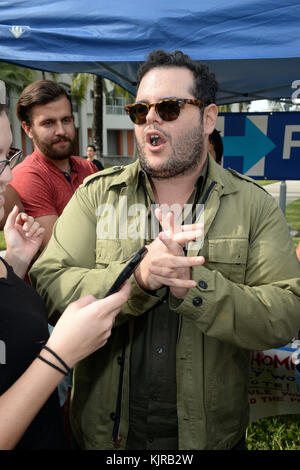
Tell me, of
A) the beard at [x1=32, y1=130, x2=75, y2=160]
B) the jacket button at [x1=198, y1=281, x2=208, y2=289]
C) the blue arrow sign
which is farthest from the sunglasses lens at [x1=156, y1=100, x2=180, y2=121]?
the blue arrow sign

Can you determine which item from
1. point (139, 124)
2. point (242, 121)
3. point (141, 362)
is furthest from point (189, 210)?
point (242, 121)

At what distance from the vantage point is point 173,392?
1.54m

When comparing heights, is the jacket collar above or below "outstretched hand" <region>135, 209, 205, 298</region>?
above

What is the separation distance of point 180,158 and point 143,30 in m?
1.38

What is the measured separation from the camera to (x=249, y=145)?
4.17 metres

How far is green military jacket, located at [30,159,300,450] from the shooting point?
1.38 m

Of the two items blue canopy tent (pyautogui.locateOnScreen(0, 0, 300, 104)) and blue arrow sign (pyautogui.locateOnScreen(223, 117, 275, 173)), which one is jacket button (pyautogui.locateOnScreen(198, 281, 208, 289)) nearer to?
blue canopy tent (pyautogui.locateOnScreen(0, 0, 300, 104))

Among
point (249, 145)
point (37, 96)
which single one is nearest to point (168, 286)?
point (37, 96)

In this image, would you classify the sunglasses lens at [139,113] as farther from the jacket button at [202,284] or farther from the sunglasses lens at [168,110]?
the jacket button at [202,284]

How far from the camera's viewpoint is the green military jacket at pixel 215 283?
1.38m

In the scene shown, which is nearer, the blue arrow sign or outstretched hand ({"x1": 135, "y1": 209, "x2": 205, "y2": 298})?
outstretched hand ({"x1": 135, "y1": 209, "x2": 205, "y2": 298})

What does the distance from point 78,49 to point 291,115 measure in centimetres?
254

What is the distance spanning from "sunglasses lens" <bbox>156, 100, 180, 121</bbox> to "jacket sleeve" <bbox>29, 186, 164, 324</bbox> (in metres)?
0.52
